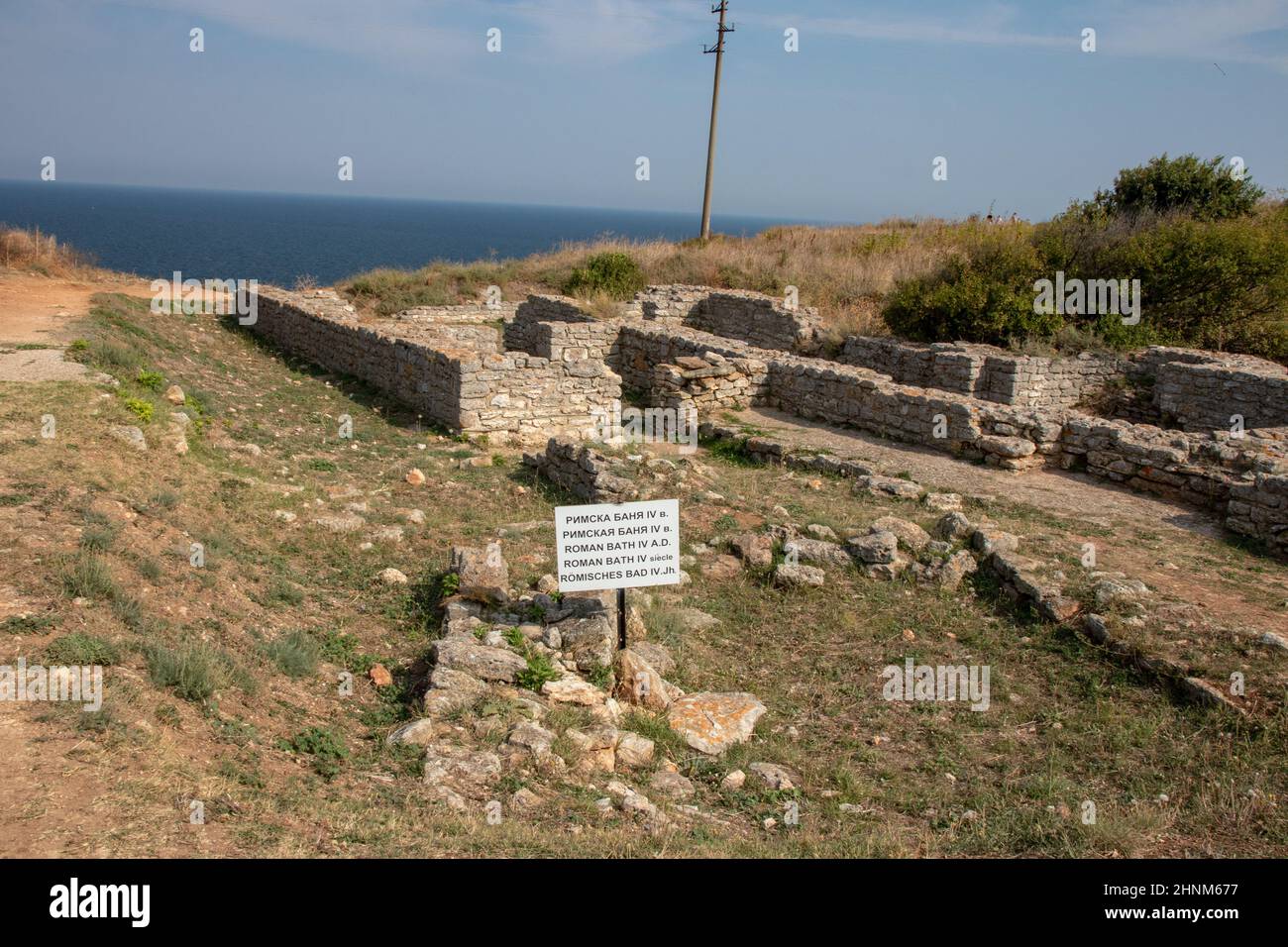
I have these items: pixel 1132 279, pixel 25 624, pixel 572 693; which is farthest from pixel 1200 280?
pixel 25 624

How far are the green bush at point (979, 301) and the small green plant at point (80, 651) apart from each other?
14586 mm

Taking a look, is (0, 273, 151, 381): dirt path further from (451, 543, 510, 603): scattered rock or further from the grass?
(451, 543, 510, 603): scattered rock

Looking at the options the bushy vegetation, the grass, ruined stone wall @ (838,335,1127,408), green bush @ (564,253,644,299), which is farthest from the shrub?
the grass

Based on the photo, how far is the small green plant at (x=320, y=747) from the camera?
4.68 m

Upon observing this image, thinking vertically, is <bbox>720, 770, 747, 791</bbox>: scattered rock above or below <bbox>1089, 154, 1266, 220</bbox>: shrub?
below

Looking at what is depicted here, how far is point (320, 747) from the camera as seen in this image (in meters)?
4.82

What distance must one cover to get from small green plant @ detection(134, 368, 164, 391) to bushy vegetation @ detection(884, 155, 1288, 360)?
12.9 meters

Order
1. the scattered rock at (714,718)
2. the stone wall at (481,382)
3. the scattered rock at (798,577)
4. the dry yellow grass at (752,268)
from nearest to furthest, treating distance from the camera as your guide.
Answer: the scattered rock at (714,718)
the scattered rock at (798,577)
the stone wall at (481,382)
the dry yellow grass at (752,268)

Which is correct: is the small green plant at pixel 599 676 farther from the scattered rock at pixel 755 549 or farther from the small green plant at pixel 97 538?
the small green plant at pixel 97 538

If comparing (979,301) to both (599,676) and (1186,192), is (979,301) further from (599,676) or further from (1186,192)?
(599,676)

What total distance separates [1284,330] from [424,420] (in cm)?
1486

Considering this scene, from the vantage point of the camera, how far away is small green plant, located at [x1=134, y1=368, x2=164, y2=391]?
10930mm

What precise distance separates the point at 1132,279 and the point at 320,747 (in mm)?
16902

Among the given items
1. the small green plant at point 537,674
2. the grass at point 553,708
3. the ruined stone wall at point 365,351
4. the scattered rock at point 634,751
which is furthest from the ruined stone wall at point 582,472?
the scattered rock at point 634,751
